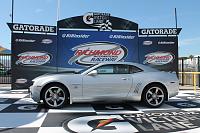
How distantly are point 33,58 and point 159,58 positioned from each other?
6.75 meters

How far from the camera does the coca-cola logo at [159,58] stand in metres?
17.2

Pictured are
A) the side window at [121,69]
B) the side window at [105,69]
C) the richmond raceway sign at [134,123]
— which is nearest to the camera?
the richmond raceway sign at [134,123]

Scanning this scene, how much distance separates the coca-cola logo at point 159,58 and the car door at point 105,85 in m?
8.01

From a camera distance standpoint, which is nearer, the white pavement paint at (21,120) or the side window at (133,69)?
the white pavement paint at (21,120)

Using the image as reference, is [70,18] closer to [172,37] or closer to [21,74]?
[21,74]

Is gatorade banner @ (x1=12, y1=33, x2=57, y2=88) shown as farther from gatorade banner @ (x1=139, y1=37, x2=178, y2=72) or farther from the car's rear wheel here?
the car's rear wheel

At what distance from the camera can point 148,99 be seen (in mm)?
9430

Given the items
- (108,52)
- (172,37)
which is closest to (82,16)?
(108,52)

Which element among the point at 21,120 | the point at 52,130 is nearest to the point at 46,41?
the point at 21,120

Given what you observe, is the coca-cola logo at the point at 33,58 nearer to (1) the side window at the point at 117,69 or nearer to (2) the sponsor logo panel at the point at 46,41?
(2) the sponsor logo panel at the point at 46,41

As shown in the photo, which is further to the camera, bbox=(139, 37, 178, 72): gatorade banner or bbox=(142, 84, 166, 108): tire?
bbox=(139, 37, 178, 72): gatorade banner

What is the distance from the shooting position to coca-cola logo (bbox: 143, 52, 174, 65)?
56.3 ft

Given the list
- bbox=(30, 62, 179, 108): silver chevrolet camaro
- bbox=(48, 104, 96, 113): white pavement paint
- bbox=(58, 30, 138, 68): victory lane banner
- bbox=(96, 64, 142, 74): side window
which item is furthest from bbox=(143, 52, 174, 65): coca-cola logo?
bbox=(48, 104, 96, 113): white pavement paint

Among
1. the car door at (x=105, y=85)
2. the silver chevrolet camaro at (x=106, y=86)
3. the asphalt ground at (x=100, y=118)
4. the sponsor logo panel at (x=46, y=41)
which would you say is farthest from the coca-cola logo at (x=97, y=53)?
the car door at (x=105, y=85)
